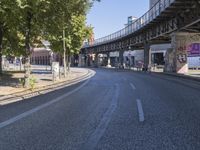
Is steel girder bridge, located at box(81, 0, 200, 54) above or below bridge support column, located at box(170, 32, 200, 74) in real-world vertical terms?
above

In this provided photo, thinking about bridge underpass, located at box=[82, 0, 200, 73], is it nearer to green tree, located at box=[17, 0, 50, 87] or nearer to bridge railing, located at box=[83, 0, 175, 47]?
bridge railing, located at box=[83, 0, 175, 47]

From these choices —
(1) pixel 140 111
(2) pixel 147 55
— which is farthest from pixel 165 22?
(1) pixel 140 111

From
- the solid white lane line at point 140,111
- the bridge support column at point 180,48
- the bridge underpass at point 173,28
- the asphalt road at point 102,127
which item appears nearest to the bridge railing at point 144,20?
the bridge underpass at point 173,28

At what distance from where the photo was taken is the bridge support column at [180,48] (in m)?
48.6

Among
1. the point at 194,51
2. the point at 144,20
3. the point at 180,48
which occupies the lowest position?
the point at 194,51

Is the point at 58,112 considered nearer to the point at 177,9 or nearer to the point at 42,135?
the point at 42,135

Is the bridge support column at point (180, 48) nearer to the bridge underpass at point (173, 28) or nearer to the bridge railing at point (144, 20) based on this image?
the bridge underpass at point (173, 28)

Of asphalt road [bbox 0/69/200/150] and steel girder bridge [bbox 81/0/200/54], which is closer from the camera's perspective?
asphalt road [bbox 0/69/200/150]

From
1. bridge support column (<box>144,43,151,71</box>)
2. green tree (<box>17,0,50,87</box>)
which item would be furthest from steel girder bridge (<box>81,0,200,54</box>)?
green tree (<box>17,0,50,87</box>)

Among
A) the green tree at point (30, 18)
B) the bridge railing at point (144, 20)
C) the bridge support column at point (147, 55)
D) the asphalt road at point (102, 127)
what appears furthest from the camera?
the bridge support column at point (147, 55)

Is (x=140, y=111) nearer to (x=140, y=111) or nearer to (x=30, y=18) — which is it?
(x=140, y=111)

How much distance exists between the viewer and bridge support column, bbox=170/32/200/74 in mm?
48562

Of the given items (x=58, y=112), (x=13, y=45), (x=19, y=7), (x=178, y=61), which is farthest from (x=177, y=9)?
(x=58, y=112)

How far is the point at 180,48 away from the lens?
4928 centimetres
